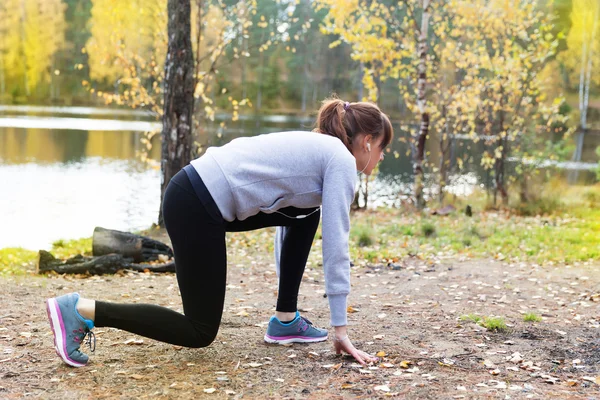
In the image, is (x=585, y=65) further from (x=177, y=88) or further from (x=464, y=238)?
(x=177, y=88)

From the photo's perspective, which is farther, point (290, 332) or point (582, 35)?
point (582, 35)

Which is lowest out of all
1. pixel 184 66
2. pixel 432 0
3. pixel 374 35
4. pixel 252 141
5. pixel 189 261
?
pixel 189 261

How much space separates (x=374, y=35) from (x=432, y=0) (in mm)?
1366

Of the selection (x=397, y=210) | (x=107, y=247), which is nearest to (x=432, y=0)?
(x=397, y=210)

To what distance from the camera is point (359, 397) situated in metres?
2.91

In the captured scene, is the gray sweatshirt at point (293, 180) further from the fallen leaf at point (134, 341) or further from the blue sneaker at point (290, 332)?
the fallen leaf at point (134, 341)

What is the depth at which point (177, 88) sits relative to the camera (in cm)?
848

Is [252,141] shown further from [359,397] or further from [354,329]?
[354,329]

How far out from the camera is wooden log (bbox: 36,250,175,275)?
599 cm

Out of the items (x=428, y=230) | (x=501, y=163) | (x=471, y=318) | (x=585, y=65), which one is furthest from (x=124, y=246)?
(x=585, y=65)

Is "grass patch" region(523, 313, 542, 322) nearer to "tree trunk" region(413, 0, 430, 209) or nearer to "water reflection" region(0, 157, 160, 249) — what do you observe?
"water reflection" region(0, 157, 160, 249)

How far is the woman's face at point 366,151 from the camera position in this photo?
3.18m

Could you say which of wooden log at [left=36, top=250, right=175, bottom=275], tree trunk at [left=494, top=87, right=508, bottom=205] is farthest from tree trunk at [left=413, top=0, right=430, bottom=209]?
wooden log at [left=36, top=250, right=175, bottom=275]

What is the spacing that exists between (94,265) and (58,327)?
10.4 ft
